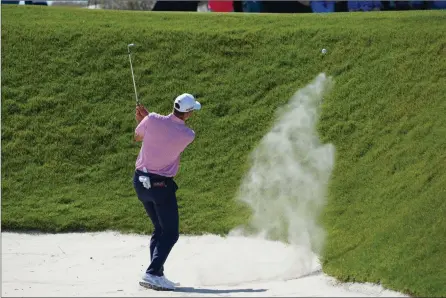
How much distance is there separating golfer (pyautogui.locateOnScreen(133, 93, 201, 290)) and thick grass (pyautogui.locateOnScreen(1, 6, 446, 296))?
212 cm

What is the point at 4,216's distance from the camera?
15.1 meters

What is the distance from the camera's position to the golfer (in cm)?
1139

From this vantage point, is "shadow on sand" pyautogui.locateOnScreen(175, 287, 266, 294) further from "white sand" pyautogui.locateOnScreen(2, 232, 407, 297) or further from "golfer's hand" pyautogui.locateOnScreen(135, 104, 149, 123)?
"golfer's hand" pyautogui.locateOnScreen(135, 104, 149, 123)

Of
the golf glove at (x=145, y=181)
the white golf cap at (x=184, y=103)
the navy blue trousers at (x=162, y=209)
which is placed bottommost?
the navy blue trousers at (x=162, y=209)

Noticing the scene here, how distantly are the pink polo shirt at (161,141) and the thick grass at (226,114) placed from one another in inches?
94.7

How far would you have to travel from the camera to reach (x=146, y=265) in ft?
42.5

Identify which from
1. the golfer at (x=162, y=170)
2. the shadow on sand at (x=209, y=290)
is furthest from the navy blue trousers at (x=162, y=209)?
the shadow on sand at (x=209, y=290)

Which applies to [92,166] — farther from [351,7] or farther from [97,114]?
[351,7]

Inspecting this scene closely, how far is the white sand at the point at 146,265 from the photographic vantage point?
11.4 meters

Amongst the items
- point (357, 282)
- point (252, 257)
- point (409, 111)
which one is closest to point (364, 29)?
point (409, 111)

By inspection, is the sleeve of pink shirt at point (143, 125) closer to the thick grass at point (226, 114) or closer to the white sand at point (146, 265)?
the white sand at point (146, 265)

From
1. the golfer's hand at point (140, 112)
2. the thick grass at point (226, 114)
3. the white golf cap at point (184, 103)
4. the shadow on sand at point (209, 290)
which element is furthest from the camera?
the thick grass at point (226, 114)

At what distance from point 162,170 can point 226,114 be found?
5838 mm

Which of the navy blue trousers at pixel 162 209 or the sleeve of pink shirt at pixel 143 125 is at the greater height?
the sleeve of pink shirt at pixel 143 125
